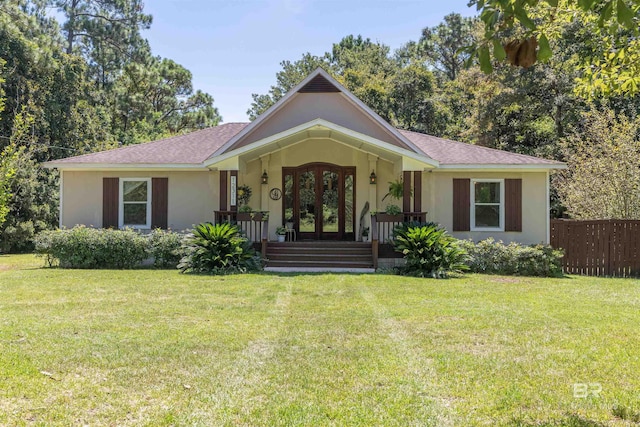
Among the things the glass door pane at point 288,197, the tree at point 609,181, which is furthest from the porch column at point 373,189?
the tree at point 609,181

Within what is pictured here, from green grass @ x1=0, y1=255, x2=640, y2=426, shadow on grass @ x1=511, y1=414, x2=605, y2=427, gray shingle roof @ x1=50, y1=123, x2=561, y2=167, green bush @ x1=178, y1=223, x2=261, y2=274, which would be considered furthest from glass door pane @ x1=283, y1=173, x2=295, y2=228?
shadow on grass @ x1=511, y1=414, x2=605, y2=427

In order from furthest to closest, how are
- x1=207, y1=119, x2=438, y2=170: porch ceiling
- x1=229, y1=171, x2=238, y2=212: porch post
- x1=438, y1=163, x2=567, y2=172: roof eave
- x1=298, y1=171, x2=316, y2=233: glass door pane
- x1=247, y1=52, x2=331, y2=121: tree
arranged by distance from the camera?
x1=247, y1=52, x2=331, y2=121: tree
x1=298, y1=171, x2=316, y2=233: glass door pane
x1=438, y1=163, x2=567, y2=172: roof eave
x1=229, y1=171, x2=238, y2=212: porch post
x1=207, y1=119, x2=438, y2=170: porch ceiling

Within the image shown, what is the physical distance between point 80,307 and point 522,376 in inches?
240

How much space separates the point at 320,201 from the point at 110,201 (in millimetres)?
6296

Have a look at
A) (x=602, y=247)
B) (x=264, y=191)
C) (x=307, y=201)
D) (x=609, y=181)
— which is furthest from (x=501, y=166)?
(x=264, y=191)

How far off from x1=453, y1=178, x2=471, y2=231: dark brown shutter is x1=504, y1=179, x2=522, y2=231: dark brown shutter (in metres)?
1.10

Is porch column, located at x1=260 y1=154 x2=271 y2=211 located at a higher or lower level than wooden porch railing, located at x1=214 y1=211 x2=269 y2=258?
higher

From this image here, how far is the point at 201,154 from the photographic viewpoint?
14.3 metres

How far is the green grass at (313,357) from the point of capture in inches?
135

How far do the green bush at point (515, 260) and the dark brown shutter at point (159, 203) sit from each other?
864cm

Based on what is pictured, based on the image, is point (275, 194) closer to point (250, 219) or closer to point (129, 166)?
point (250, 219)

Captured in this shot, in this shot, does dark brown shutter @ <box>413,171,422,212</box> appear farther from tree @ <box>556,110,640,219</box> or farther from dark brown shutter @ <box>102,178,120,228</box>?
dark brown shutter @ <box>102,178,120,228</box>

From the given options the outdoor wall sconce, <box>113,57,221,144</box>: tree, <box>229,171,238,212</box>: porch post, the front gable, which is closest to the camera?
<box>229,171,238,212</box>: porch post

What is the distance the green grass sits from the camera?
11.3 feet
